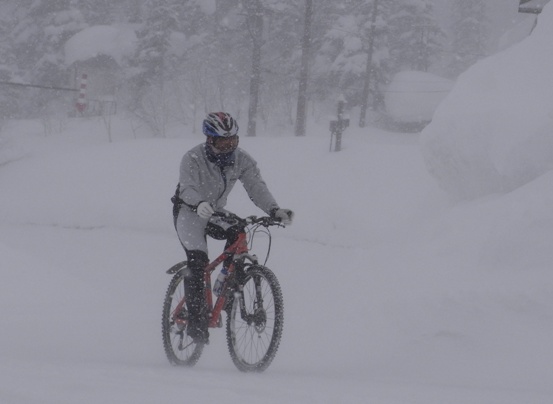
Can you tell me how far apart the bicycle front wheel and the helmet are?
1.24 m

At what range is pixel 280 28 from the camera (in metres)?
40.4

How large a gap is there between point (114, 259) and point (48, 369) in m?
9.77

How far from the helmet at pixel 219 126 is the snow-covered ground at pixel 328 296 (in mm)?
2097

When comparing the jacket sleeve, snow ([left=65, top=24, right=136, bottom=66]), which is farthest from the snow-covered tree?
the jacket sleeve

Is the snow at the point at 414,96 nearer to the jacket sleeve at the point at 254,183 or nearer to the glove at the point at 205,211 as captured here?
the jacket sleeve at the point at 254,183

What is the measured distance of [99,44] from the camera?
40938mm

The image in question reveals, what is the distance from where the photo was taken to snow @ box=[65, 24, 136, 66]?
4053 centimetres

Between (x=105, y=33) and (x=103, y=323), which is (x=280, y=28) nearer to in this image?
(x=105, y=33)

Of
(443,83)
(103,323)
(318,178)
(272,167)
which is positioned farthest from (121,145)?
(443,83)

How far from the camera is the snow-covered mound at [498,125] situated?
27.9 feet

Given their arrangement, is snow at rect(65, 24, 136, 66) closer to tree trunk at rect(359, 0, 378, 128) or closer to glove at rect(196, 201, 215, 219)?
tree trunk at rect(359, 0, 378, 128)

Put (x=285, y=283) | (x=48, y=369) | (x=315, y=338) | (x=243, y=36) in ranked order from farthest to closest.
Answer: (x=243, y=36) < (x=285, y=283) < (x=315, y=338) < (x=48, y=369)

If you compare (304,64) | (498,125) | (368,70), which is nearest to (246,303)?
(498,125)

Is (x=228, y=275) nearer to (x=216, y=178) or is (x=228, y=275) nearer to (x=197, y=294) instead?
(x=197, y=294)
